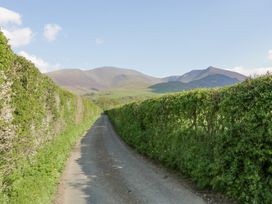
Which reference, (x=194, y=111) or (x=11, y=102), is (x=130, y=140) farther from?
(x=11, y=102)

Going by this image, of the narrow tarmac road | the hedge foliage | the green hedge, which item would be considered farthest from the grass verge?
the green hedge

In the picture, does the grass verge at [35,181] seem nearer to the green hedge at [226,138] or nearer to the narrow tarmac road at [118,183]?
the narrow tarmac road at [118,183]

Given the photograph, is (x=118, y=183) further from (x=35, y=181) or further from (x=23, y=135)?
(x=23, y=135)

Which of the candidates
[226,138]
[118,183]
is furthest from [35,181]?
[226,138]

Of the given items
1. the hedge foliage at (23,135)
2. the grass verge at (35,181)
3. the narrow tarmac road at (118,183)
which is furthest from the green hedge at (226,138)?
the hedge foliage at (23,135)

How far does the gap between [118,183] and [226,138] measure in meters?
4.07

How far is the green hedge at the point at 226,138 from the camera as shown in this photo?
20.4ft

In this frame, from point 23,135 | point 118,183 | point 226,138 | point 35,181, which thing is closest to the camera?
point 226,138

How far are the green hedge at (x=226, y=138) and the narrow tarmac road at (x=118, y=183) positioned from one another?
79 centimetres

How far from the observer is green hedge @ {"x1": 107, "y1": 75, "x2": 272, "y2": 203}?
6223 millimetres

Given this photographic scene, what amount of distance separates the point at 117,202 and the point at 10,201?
9.20ft

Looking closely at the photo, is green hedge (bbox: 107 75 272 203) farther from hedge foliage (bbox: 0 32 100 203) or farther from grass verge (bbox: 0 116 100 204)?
hedge foliage (bbox: 0 32 100 203)

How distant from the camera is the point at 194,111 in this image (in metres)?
9.20

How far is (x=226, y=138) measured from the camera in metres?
7.25
